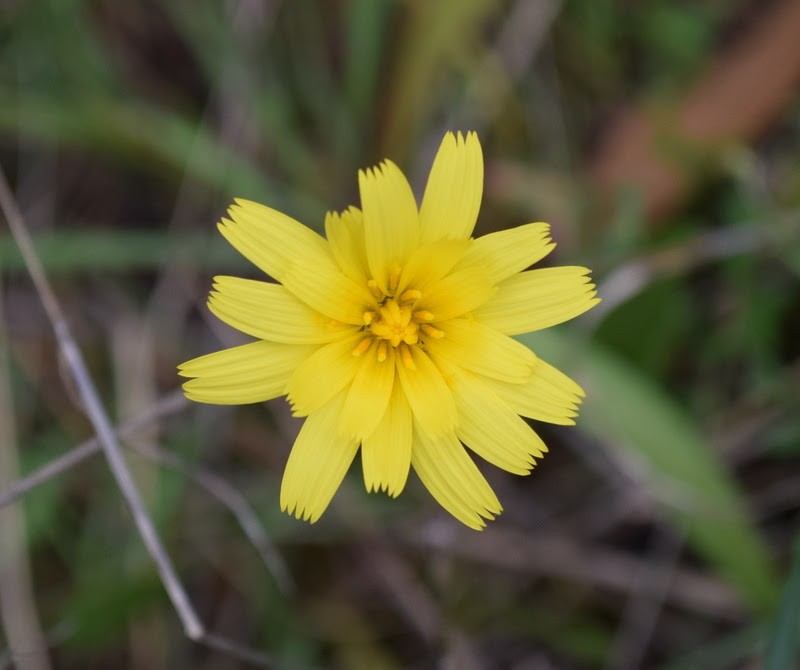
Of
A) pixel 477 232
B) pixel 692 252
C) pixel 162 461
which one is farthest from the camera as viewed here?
pixel 477 232

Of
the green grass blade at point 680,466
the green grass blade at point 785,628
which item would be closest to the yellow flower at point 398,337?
the green grass blade at point 785,628

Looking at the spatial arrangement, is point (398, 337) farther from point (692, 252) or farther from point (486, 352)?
point (692, 252)

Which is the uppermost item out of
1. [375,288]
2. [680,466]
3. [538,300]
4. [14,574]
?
[680,466]

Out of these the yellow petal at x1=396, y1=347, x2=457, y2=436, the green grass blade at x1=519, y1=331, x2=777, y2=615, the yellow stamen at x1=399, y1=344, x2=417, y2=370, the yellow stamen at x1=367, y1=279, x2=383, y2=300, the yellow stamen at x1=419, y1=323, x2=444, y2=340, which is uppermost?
the green grass blade at x1=519, y1=331, x2=777, y2=615

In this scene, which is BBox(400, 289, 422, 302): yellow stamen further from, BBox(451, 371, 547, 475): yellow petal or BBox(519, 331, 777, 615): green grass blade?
BBox(519, 331, 777, 615): green grass blade

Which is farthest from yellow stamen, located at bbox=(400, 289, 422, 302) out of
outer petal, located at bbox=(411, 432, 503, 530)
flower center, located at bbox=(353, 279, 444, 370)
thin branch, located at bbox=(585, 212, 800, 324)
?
thin branch, located at bbox=(585, 212, 800, 324)

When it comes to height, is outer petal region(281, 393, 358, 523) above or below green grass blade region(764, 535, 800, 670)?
below

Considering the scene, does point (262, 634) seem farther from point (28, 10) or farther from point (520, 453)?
point (28, 10)

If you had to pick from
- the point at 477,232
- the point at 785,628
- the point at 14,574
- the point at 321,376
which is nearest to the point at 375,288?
the point at 321,376
